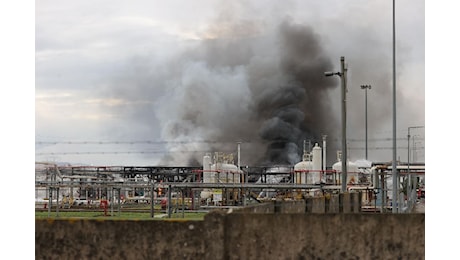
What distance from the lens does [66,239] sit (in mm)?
7789

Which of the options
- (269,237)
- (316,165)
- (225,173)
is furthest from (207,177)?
(269,237)

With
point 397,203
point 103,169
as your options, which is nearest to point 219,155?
point 103,169

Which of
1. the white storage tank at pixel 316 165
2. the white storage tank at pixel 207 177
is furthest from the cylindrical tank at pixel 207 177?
the white storage tank at pixel 316 165

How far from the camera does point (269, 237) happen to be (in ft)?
24.3

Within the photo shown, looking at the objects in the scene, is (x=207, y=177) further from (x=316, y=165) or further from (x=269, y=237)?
(x=269, y=237)

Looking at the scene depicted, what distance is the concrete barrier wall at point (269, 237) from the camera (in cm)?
727

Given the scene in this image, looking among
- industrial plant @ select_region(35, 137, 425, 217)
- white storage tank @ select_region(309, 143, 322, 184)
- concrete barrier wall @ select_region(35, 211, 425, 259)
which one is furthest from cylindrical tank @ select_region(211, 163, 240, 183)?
concrete barrier wall @ select_region(35, 211, 425, 259)

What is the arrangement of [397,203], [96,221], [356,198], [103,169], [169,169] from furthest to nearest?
[169,169] < [103,169] < [397,203] < [356,198] < [96,221]

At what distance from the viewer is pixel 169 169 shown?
5956 centimetres

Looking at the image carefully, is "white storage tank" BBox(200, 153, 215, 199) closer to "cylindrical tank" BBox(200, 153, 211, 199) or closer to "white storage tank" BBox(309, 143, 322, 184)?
"cylindrical tank" BBox(200, 153, 211, 199)

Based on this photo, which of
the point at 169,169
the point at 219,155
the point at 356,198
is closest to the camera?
the point at 356,198

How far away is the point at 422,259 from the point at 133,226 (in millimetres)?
2932

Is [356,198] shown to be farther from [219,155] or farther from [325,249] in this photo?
[219,155]

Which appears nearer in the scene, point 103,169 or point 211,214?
point 211,214
